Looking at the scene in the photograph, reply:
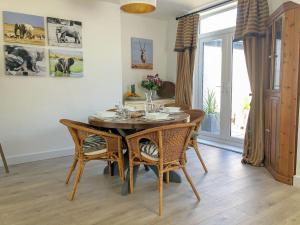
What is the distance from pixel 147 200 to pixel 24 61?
2517 mm

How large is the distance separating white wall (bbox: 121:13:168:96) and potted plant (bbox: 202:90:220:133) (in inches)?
41.5

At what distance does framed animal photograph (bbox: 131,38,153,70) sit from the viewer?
5137 millimetres

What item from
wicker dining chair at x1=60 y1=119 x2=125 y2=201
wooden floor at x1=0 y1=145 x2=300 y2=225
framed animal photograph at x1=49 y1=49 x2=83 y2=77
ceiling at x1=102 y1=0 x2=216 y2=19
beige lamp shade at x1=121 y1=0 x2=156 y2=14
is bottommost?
wooden floor at x1=0 y1=145 x2=300 y2=225

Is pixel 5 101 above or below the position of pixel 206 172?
above

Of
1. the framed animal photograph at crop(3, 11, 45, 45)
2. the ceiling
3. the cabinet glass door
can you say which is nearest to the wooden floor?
the cabinet glass door

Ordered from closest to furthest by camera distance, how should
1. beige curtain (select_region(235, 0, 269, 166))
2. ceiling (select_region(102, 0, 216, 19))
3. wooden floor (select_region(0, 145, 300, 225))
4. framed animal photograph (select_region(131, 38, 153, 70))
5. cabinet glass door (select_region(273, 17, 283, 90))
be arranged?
wooden floor (select_region(0, 145, 300, 225)), cabinet glass door (select_region(273, 17, 283, 90)), beige curtain (select_region(235, 0, 269, 166)), ceiling (select_region(102, 0, 216, 19)), framed animal photograph (select_region(131, 38, 153, 70))

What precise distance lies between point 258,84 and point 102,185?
7.72ft

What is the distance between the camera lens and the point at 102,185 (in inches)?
115

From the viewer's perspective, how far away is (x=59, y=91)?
3994 millimetres

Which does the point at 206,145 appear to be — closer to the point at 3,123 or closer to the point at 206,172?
the point at 206,172

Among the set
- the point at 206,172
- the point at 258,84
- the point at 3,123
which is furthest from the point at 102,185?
the point at 258,84

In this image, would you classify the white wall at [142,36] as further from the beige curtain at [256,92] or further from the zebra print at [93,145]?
the zebra print at [93,145]

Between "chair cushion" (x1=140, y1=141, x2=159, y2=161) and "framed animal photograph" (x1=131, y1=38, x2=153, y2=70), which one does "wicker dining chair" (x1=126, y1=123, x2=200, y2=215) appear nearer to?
"chair cushion" (x1=140, y1=141, x2=159, y2=161)

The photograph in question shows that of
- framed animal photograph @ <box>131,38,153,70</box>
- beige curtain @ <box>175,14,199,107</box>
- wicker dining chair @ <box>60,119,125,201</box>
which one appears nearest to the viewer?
wicker dining chair @ <box>60,119,125,201</box>
